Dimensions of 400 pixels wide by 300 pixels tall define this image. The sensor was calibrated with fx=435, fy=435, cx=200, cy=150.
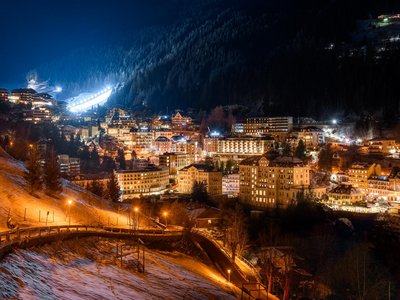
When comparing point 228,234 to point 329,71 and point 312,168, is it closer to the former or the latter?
point 312,168

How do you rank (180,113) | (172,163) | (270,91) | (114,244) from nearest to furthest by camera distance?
(114,244)
(172,163)
(270,91)
(180,113)

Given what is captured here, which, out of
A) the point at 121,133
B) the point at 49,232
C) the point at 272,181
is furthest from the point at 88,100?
the point at 49,232

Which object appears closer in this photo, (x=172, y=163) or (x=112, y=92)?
(x=172, y=163)

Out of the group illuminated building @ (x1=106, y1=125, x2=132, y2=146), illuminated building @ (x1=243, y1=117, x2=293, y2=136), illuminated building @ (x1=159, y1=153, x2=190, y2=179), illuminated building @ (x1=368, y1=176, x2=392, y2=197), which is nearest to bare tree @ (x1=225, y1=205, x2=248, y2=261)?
illuminated building @ (x1=368, y1=176, x2=392, y2=197)

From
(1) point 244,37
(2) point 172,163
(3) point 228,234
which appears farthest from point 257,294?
(1) point 244,37

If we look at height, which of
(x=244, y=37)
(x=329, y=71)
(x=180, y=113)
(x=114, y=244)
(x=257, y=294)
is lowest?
(x=257, y=294)

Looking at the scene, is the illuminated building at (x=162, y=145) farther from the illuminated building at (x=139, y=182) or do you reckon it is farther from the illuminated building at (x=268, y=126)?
the illuminated building at (x=139, y=182)

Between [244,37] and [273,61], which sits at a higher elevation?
[244,37]
